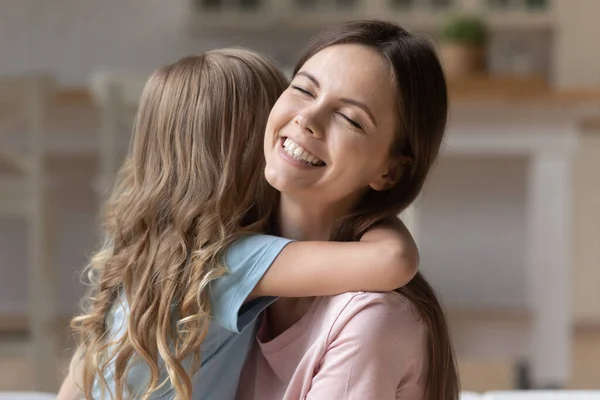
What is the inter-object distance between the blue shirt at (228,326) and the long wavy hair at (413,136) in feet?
0.35

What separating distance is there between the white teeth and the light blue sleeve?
0.09m

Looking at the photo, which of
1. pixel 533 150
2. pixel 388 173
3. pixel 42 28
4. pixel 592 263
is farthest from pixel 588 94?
pixel 42 28

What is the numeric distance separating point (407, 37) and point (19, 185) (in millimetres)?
1934

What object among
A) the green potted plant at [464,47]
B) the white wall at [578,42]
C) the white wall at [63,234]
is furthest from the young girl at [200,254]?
the white wall at [578,42]

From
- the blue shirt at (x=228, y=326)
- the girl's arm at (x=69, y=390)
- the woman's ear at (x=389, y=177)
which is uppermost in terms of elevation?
the woman's ear at (x=389, y=177)

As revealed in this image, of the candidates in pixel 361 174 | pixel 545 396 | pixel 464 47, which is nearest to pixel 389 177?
pixel 361 174

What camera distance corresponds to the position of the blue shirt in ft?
3.35

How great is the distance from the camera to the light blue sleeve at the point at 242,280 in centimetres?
102

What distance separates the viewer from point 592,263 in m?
3.74

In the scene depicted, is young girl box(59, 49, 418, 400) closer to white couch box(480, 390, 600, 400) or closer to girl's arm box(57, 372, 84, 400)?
girl's arm box(57, 372, 84, 400)

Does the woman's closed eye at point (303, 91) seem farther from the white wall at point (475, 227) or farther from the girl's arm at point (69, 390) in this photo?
the white wall at point (475, 227)

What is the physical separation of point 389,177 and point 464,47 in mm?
2286

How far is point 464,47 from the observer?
3256 millimetres

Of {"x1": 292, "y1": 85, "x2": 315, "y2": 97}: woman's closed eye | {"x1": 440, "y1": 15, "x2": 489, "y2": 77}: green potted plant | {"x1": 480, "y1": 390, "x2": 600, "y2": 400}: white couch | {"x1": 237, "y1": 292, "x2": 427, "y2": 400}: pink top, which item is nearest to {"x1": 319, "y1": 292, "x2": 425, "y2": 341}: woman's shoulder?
{"x1": 237, "y1": 292, "x2": 427, "y2": 400}: pink top
